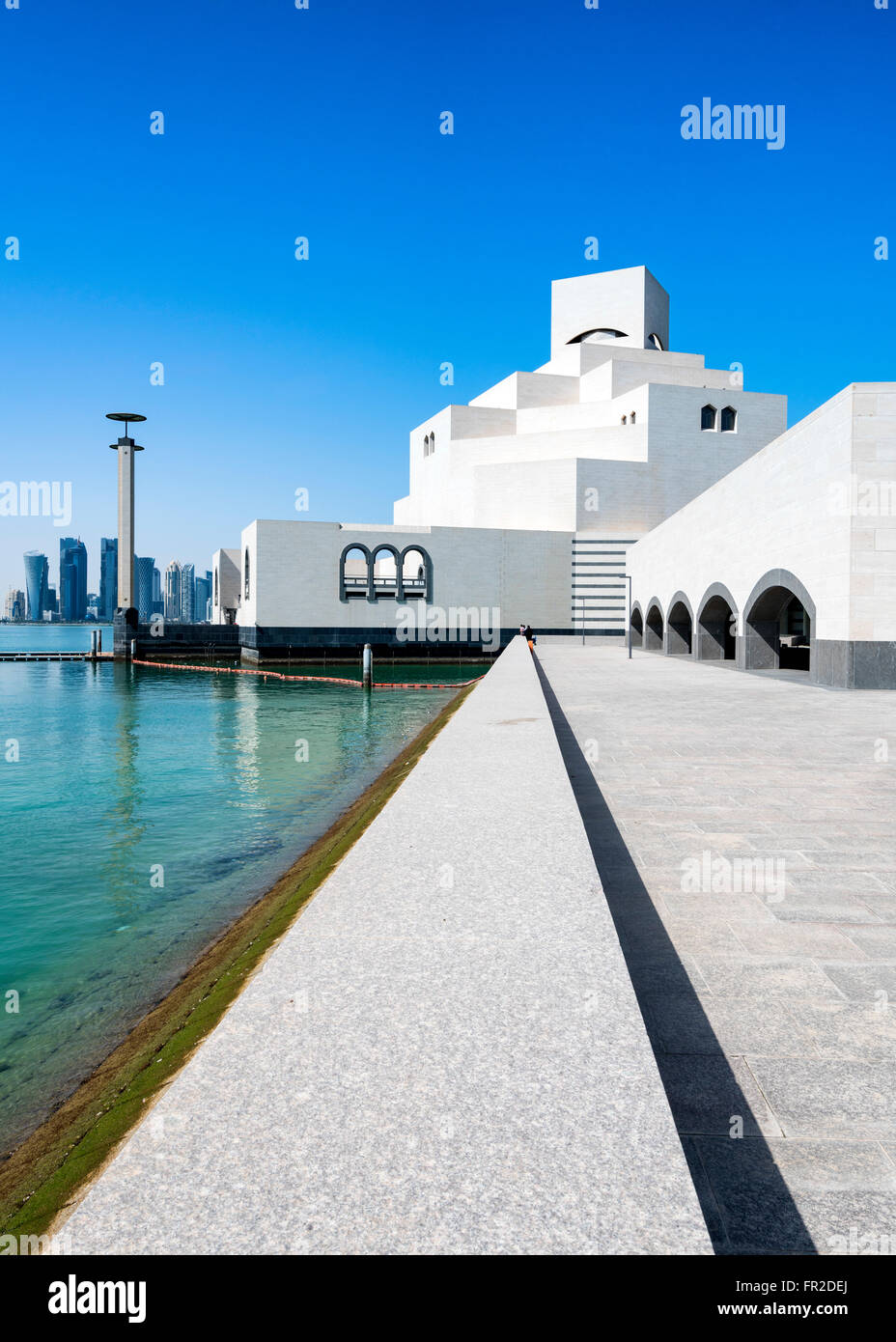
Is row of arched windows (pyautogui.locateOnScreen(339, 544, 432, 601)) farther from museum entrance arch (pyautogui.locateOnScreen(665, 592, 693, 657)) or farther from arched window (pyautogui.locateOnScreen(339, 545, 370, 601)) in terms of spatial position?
A: museum entrance arch (pyautogui.locateOnScreen(665, 592, 693, 657))

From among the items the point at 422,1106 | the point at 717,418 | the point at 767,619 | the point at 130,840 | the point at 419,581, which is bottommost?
the point at 130,840

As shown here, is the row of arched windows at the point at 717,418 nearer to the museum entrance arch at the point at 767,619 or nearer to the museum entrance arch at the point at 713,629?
the museum entrance arch at the point at 713,629

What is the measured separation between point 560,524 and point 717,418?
38.6 feet

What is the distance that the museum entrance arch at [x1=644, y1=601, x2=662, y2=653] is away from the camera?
41.0 meters

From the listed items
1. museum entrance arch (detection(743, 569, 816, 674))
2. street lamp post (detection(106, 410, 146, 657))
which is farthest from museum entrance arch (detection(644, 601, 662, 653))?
street lamp post (detection(106, 410, 146, 657))

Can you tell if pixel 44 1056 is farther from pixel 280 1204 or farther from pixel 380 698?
pixel 380 698

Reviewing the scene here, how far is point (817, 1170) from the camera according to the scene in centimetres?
252

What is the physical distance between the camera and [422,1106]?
7.29 feet

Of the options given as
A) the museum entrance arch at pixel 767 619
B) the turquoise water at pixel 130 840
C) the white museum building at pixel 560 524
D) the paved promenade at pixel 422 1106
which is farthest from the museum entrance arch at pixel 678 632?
the paved promenade at pixel 422 1106

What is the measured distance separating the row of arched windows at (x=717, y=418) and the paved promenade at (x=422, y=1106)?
5390cm

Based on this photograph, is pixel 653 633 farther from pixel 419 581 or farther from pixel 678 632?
pixel 419 581

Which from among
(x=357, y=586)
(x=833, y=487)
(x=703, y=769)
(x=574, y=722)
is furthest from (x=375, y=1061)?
(x=357, y=586)

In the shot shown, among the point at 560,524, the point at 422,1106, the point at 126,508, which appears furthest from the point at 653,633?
the point at 422,1106

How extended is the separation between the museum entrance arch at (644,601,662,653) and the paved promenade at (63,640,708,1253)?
38.4 metres
